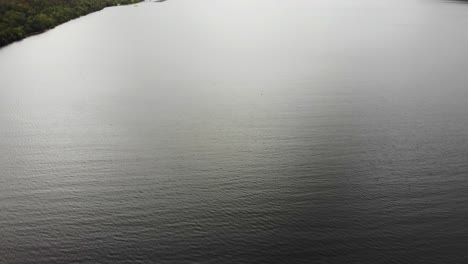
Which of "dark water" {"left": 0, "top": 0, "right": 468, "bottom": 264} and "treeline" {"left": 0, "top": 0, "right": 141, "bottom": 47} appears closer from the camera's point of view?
"dark water" {"left": 0, "top": 0, "right": 468, "bottom": 264}

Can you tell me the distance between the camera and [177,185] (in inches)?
466

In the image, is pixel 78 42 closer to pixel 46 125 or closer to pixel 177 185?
pixel 46 125

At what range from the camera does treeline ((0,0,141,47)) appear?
1298 inches

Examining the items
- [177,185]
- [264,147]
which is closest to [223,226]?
[177,185]

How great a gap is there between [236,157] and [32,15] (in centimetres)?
3383

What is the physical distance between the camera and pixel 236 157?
13.4m

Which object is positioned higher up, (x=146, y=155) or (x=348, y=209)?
(x=146, y=155)

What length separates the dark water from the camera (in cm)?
958

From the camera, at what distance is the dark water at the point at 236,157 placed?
9.58 m

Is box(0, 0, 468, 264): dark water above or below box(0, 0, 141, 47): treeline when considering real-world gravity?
below

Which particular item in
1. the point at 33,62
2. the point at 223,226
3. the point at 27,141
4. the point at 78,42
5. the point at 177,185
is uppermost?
the point at 78,42

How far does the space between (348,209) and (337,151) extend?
314cm

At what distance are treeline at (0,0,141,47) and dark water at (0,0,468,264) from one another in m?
7.58

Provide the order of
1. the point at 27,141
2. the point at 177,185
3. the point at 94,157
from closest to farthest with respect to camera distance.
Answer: the point at 177,185, the point at 94,157, the point at 27,141
